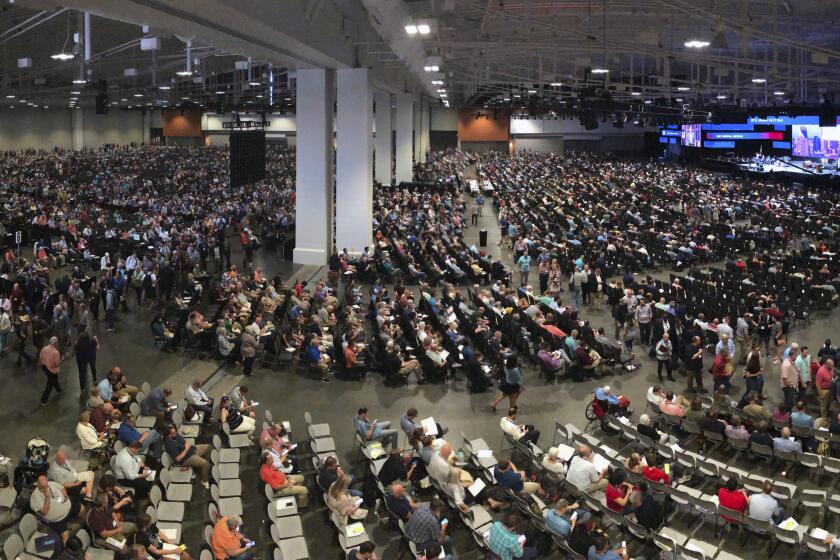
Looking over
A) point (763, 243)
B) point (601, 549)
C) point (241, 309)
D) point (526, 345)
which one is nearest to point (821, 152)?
point (763, 243)

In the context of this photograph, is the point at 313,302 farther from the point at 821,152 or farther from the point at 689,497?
the point at 821,152

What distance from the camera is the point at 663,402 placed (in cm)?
1173

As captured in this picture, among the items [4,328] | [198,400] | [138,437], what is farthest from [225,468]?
[4,328]

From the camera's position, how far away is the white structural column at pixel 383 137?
40.3 meters

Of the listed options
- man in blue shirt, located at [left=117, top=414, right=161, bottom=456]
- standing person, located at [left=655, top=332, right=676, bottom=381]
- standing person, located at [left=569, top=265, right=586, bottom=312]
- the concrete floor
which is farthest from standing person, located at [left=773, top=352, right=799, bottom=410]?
man in blue shirt, located at [left=117, top=414, right=161, bottom=456]

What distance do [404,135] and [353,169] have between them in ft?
67.1

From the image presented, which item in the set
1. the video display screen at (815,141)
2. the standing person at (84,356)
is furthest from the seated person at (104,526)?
the video display screen at (815,141)

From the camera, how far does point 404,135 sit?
45.4 meters

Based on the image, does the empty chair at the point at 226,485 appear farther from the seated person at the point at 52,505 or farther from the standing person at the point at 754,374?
the standing person at the point at 754,374

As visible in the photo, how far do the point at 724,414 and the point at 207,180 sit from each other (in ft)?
124

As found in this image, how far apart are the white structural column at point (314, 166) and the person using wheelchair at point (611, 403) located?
14.4 m

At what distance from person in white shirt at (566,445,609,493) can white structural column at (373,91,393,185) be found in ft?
105

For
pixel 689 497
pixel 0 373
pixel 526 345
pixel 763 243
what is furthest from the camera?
pixel 763 243

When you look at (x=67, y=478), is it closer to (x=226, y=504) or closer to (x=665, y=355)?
(x=226, y=504)
